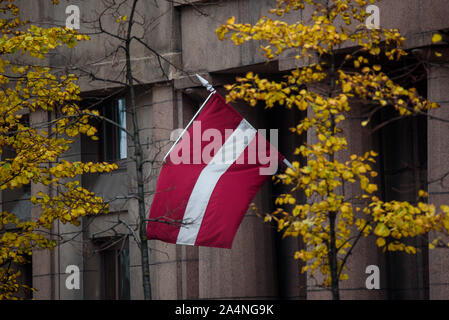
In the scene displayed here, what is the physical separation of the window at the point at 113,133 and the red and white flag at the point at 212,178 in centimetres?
727

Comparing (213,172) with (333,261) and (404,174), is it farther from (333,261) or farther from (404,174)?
(404,174)

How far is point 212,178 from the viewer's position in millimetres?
20031

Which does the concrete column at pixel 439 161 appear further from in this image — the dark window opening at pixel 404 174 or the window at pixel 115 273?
Result: the window at pixel 115 273

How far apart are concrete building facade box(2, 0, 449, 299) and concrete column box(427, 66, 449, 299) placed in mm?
19

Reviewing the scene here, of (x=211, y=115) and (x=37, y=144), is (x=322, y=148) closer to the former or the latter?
(x=211, y=115)

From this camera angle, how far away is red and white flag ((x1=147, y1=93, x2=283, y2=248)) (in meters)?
19.5

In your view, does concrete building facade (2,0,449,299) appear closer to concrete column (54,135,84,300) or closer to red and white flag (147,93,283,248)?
concrete column (54,135,84,300)

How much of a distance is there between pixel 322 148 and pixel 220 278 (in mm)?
8611

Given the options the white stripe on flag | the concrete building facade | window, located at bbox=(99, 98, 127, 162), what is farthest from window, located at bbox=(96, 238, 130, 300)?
the white stripe on flag

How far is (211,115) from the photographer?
20.2 metres

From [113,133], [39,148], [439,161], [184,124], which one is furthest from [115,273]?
[439,161]

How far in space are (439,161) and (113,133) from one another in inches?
400
